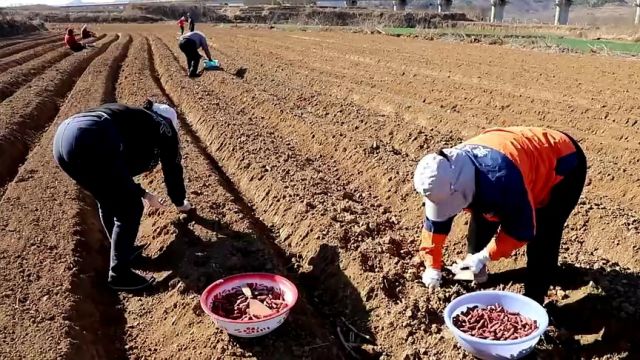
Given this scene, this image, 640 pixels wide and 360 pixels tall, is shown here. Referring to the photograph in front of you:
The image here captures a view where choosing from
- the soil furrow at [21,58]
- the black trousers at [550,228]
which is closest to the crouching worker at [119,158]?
the black trousers at [550,228]

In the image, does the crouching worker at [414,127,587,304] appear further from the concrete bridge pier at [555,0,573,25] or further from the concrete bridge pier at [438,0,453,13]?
the concrete bridge pier at [438,0,453,13]

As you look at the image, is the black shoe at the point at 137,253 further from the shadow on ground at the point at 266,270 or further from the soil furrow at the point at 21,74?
the soil furrow at the point at 21,74

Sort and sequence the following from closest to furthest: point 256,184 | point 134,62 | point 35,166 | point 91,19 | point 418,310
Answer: point 418,310
point 256,184
point 35,166
point 134,62
point 91,19

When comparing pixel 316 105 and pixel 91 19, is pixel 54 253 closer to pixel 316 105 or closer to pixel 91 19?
pixel 316 105

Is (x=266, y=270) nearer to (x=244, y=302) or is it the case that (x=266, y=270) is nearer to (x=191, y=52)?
(x=244, y=302)

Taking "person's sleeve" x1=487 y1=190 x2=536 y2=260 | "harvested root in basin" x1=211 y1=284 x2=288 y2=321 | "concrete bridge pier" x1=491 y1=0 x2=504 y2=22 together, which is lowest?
"concrete bridge pier" x1=491 y1=0 x2=504 y2=22

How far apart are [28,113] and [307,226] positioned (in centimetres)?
780

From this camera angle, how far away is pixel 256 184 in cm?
704

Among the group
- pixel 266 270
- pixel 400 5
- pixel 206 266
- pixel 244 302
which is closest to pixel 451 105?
pixel 266 270

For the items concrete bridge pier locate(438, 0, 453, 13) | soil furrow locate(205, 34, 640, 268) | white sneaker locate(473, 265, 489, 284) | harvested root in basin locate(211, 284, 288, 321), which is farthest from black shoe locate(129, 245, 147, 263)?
concrete bridge pier locate(438, 0, 453, 13)

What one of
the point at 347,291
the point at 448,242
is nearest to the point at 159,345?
the point at 347,291

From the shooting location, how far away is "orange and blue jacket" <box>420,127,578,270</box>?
11.3ft

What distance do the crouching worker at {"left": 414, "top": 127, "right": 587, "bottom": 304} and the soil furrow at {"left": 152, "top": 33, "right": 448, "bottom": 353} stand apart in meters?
0.57

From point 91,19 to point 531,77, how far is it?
174 ft
